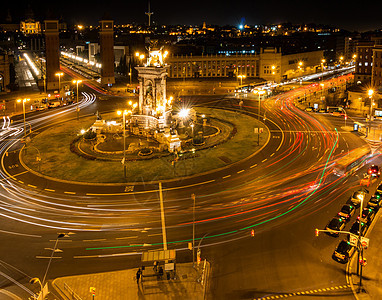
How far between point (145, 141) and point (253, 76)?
8783 centimetres

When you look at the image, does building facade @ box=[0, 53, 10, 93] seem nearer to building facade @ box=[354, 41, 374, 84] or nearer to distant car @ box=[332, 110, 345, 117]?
distant car @ box=[332, 110, 345, 117]

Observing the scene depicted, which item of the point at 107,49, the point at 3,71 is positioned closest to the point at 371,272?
the point at 3,71

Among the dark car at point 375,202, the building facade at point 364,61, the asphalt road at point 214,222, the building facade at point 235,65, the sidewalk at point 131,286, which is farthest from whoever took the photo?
the building facade at point 235,65

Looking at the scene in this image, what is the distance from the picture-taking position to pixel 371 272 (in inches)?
1141

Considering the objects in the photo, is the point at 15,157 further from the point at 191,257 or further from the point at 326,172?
the point at 326,172

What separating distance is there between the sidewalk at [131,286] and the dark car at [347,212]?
1567 centimetres

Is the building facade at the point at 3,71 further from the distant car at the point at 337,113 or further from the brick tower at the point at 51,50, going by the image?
the distant car at the point at 337,113

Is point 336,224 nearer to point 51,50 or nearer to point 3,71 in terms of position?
point 51,50

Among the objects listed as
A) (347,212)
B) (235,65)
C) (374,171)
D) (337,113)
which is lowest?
(347,212)

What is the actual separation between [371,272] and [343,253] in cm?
242

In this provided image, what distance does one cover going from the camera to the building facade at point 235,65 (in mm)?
138500

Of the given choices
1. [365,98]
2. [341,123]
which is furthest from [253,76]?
[341,123]

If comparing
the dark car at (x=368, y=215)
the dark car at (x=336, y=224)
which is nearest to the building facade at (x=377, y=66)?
the dark car at (x=368, y=215)

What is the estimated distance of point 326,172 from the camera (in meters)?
49.0
